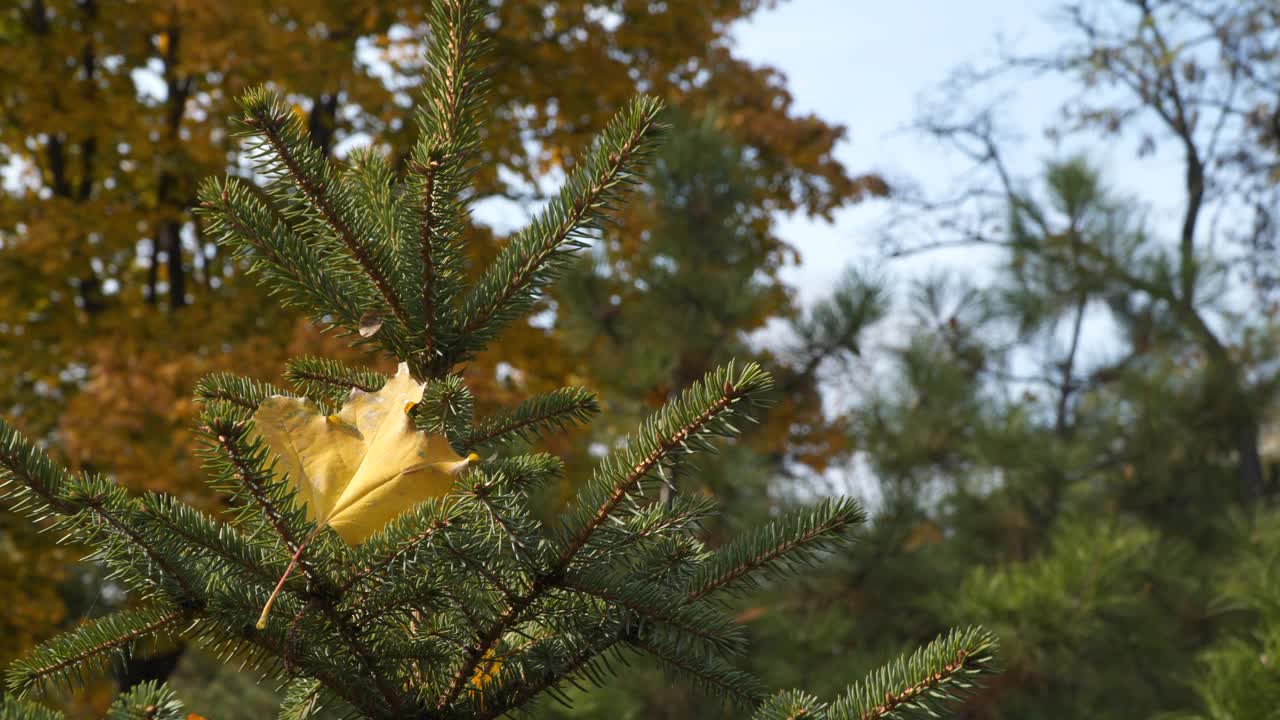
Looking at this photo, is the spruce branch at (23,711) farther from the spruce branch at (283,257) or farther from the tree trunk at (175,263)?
the tree trunk at (175,263)

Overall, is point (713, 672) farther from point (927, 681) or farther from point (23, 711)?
point (23, 711)

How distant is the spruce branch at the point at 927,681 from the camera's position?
2.57ft

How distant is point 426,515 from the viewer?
807 millimetres

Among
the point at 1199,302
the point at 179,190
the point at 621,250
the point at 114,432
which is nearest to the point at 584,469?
the point at 621,250

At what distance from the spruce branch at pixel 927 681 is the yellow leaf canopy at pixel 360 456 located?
0.38 meters

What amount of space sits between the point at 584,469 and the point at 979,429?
253 centimetres

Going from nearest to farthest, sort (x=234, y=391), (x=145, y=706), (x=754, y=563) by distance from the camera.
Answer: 1. (x=145, y=706)
2. (x=754, y=563)
3. (x=234, y=391)

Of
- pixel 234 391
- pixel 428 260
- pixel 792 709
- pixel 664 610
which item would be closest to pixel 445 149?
pixel 428 260

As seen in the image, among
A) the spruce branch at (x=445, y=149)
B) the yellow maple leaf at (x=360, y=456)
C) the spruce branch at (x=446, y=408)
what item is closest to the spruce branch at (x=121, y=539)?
the yellow maple leaf at (x=360, y=456)

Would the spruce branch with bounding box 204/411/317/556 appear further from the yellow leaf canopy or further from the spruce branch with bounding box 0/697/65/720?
the spruce branch with bounding box 0/697/65/720

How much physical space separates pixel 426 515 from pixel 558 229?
347mm

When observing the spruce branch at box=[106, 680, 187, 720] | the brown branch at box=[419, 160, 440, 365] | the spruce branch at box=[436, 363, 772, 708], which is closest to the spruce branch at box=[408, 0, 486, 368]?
the brown branch at box=[419, 160, 440, 365]

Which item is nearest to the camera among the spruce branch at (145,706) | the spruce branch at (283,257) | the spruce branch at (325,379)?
the spruce branch at (145,706)

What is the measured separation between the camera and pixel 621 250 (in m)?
6.34
